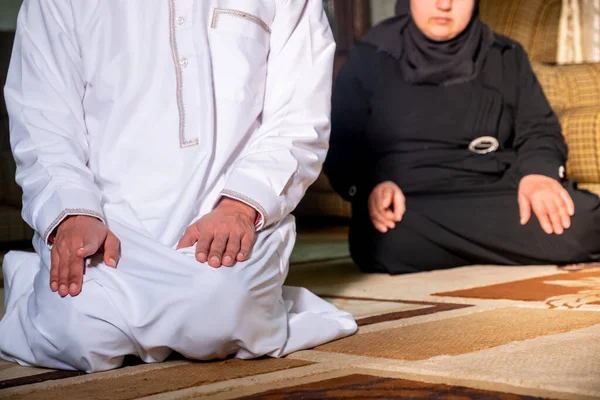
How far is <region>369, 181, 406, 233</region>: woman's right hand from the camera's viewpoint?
2.52 m

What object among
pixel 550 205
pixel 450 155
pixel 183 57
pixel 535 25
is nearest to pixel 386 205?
pixel 450 155

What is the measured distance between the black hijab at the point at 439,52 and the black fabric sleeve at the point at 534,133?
13 cm

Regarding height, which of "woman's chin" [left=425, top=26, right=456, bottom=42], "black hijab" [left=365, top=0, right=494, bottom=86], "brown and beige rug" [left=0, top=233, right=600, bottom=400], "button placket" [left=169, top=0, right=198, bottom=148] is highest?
"button placket" [left=169, top=0, right=198, bottom=148]

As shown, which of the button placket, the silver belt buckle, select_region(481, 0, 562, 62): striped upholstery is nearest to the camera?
the button placket

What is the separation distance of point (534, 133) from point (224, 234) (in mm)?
1486

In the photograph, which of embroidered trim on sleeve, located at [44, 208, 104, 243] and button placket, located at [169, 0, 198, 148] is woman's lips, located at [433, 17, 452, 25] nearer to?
button placket, located at [169, 0, 198, 148]

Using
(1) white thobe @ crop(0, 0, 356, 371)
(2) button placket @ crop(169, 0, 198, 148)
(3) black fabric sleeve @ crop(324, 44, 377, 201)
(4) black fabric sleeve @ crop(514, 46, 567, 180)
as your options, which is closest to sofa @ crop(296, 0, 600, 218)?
(4) black fabric sleeve @ crop(514, 46, 567, 180)

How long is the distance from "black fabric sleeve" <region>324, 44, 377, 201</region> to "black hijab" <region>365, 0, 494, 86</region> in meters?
0.11

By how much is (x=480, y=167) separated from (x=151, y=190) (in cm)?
135

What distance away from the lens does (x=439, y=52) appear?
267cm

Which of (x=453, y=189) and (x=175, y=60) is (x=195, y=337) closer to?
(x=175, y=60)

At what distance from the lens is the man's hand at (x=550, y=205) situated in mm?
2441

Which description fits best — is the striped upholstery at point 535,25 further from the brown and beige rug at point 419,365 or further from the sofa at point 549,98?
the brown and beige rug at point 419,365

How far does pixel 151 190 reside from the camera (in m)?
1.48
